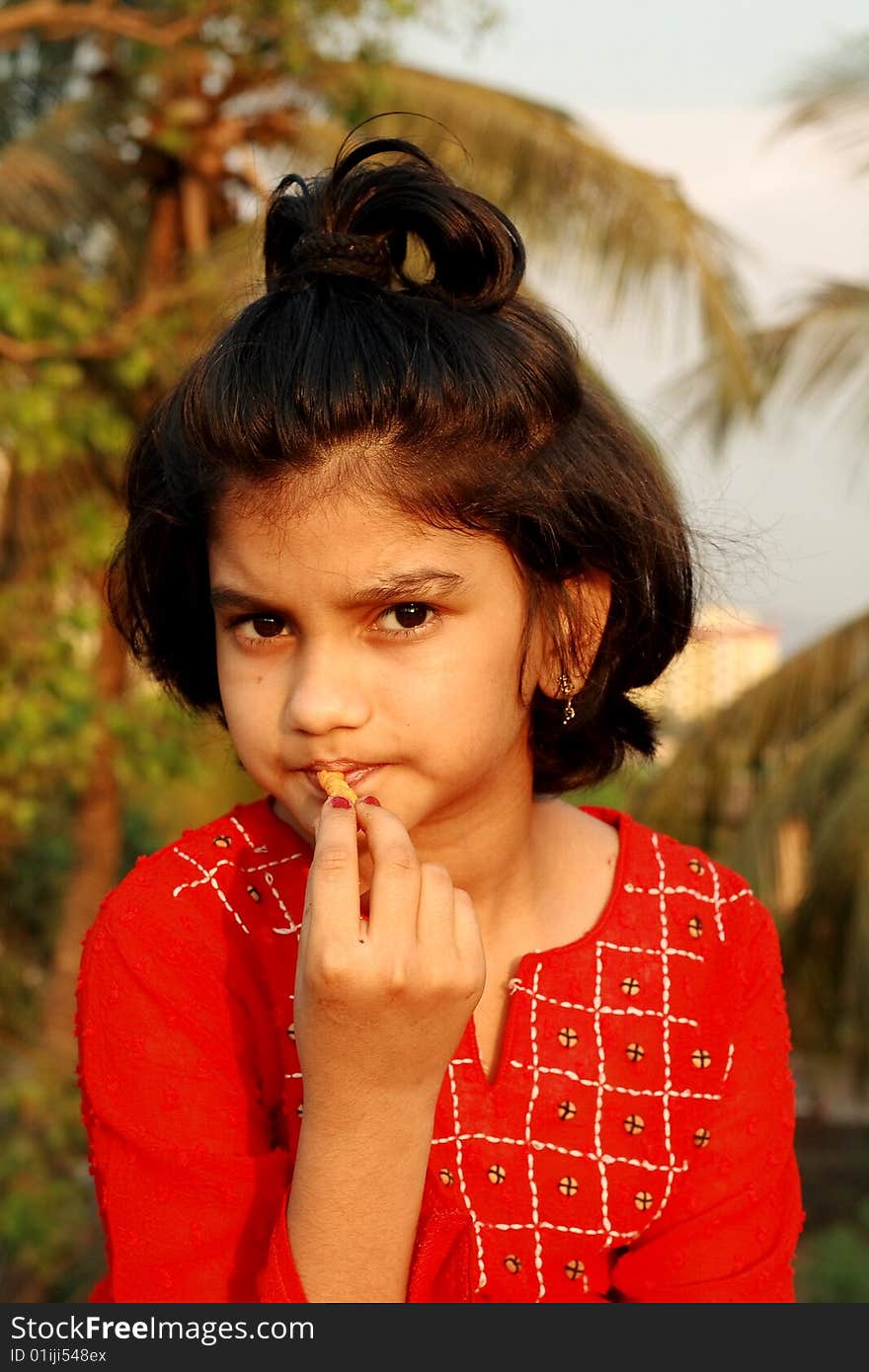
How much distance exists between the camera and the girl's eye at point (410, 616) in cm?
171

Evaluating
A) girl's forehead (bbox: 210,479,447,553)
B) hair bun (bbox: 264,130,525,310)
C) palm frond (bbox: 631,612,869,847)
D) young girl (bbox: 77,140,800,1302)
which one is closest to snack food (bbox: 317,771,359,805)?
young girl (bbox: 77,140,800,1302)

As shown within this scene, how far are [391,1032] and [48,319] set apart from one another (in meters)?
5.85

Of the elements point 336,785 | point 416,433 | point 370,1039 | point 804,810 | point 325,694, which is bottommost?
point 804,810

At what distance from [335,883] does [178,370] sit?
5.84 metres

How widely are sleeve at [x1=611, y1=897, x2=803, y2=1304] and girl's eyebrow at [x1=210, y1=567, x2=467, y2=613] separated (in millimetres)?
748

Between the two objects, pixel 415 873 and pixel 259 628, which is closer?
pixel 415 873

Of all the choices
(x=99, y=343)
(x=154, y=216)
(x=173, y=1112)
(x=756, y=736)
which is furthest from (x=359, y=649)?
(x=154, y=216)

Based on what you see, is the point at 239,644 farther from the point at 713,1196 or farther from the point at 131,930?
the point at 713,1196

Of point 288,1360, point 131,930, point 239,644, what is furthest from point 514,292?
point 288,1360

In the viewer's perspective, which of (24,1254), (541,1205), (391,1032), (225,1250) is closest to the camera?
(391,1032)

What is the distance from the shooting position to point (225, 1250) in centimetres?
171

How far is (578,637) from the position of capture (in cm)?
201

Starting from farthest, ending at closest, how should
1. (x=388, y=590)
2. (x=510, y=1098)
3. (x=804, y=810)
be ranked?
(x=804, y=810) < (x=510, y=1098) < (x=388, y=590)

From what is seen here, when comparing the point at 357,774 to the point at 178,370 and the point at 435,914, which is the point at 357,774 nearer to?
the point at 435,914
